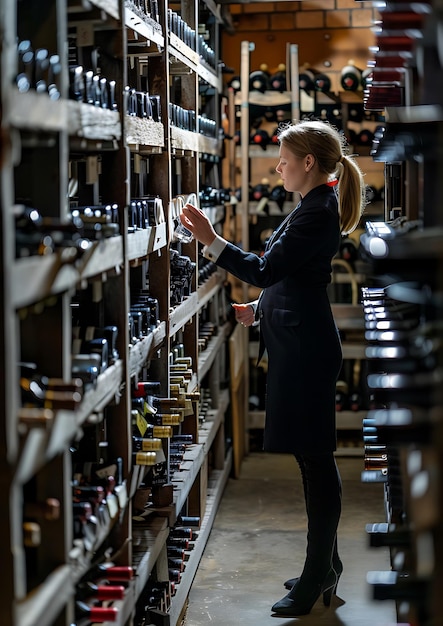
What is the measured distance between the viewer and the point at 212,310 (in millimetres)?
6684

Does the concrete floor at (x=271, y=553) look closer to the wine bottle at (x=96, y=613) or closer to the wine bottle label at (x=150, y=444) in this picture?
the wine bottle label at (x=150, y=444)

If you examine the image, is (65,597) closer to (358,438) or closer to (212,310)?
(212,310)

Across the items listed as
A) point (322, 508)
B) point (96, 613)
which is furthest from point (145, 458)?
point (322, 508)

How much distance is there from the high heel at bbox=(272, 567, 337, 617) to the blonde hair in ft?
4.98

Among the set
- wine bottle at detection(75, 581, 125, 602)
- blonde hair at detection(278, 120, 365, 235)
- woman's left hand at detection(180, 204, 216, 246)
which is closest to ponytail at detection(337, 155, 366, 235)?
blonde hair at detection(278, 120, 365, 235)

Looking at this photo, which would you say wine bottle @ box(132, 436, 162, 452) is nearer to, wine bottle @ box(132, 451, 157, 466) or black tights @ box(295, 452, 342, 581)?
wine bottle @ box(132, 451, 157, 466)

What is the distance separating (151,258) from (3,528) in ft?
7.23

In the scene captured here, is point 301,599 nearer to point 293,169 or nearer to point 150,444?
point 150,444

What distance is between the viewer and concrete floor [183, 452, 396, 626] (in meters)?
4.44

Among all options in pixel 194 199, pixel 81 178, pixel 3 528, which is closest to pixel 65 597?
pixel 3 528

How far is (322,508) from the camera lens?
4297 mm

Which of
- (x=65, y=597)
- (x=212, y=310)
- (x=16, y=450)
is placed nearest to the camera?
(x=16, y=450)

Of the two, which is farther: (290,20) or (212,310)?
(290,20)

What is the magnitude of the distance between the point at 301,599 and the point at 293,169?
1834mm
